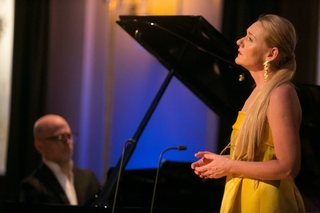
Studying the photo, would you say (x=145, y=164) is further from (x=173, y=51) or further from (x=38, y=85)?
(x=173, y=51)

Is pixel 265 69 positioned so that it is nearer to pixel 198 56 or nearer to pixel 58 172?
pixel 198 56

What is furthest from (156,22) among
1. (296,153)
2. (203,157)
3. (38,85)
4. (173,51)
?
(38,85)

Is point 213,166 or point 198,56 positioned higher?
point 198,56

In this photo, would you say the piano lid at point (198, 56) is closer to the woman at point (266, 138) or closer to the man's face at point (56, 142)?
the woman at point (266, 138)

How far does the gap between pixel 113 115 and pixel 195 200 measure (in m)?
1.70

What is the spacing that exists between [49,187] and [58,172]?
0.17m

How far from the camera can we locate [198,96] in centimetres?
282

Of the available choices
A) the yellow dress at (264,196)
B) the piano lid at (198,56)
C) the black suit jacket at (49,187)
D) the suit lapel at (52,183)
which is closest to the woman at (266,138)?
the yellow dress at (264,196)

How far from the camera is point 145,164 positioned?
4.53 m

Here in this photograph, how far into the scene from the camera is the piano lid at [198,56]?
8.05 ft

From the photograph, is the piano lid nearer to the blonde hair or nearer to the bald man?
the blonde hair

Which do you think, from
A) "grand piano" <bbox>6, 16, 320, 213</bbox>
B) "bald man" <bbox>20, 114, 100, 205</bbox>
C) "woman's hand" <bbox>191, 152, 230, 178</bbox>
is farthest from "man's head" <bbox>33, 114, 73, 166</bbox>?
"woman's hand" <bbox>191, 152, 230, 178</bbox>

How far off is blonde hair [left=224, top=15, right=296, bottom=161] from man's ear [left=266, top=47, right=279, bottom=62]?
1 centimetres

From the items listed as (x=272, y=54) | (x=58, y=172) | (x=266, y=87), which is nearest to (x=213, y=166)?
(x=266, y=87)
